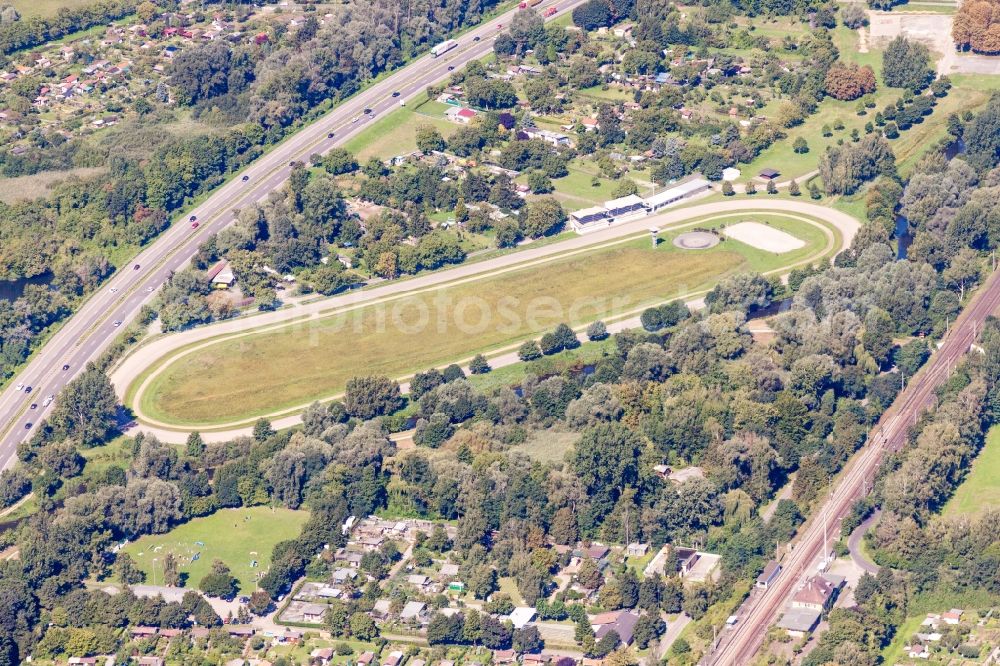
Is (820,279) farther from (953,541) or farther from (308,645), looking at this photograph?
(308,645)

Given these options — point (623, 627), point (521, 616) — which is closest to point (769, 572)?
point (623, 627)

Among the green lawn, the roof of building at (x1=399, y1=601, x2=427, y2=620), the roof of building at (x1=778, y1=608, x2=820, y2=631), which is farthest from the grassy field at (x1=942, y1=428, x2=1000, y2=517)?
the roof of building at (x1=399, y1=601, x2=427, y2=620)

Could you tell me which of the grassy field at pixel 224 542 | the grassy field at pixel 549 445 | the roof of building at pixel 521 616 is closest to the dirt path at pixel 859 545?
the grassy field at pixel 549 445

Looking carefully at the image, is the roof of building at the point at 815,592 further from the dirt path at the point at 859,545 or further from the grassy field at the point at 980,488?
the grassy field at the point at 980,488

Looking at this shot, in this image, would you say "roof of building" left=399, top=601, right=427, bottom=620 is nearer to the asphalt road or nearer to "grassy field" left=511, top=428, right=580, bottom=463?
"grassy field" left=511, top=428, right=580, bottom=463

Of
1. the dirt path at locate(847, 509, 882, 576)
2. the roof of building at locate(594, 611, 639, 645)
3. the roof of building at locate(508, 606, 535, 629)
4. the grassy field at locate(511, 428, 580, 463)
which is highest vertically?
the grassy field at locate(511, 428, 580, 463)

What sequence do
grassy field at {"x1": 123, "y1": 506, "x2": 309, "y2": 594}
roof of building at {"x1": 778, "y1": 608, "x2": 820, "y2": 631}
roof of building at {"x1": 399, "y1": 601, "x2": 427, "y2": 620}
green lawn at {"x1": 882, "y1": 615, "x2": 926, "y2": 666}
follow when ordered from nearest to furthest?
green lawn at {"x1": 882, "y1": 615, "x2": 926, "y2": 666}, roof of building at {"x1": 778, "y1": 608, "x2": 820, "y2": 631}, roof of building at {"x1": 399, "y1": 601, "x2": 427, "y2": 620}, grassy field at {"x1": 123, "y1": 506, "x2": 309, "y2": 594}
